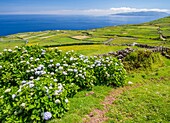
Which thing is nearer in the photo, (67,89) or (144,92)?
(67,89)

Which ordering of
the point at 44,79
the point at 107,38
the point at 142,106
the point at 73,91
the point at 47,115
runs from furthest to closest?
the point at 107,38 → the point at 73,91 → the point at 142,106 → the point at 44,79 → the point at 47,115

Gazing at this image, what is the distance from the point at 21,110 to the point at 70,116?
226 centimetres

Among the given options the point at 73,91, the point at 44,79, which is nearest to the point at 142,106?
the point at 73,91

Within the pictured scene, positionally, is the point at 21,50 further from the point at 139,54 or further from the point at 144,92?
the point at 139,54

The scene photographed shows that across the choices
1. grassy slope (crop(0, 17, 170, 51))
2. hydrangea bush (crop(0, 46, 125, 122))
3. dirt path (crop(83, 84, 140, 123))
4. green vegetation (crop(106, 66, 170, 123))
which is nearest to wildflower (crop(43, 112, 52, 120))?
hydrangea bush (crop(0, 46, 125, 122))

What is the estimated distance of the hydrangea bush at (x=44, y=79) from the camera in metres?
9.31

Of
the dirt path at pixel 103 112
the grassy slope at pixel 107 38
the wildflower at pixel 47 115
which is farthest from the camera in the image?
the grassy slope at pixel 107 38

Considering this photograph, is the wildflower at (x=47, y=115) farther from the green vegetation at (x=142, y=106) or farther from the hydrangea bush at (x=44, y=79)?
the green vegetation at (x=142, y=106)

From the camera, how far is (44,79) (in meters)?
10.7

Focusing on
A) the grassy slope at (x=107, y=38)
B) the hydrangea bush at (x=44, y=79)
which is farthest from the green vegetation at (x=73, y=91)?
the grassy slope at (x=107, y=38)

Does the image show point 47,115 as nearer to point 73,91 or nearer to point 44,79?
point 44,79

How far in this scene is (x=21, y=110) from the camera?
9273 mm

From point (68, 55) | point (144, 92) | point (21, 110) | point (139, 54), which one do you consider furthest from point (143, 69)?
point (21, 110)

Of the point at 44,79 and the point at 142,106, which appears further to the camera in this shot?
the point at 142,106
